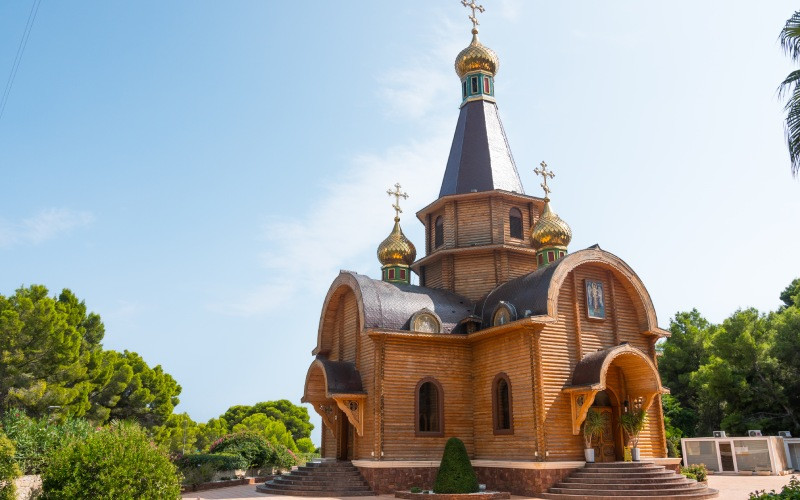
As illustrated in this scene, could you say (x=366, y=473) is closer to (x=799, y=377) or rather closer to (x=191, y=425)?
(x=799, y=377)

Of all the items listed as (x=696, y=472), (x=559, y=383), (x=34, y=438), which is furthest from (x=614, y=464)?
(x=34, y=438)

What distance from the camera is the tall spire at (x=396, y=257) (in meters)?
21.0

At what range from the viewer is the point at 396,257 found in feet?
68.9

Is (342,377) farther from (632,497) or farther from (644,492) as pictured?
(644,492)

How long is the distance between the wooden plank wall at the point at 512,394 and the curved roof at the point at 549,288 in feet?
2.59

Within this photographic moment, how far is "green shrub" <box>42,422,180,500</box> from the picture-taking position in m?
8.80

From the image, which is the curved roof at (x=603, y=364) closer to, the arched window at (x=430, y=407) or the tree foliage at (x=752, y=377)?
the arched window at (x=430, y=407)

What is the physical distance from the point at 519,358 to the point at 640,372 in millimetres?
3219

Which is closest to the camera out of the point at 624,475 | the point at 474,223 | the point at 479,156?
the point at 624,475

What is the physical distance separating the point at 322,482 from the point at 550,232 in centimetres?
940

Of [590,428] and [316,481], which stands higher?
[590,428]

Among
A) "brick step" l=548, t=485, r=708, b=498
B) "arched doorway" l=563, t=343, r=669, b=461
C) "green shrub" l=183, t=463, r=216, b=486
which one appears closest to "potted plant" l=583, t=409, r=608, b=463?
"arched doorway" l=563, t=343, r=669, b=461

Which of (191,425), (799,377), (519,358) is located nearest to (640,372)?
(519,358)

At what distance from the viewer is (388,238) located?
70.2 feet
